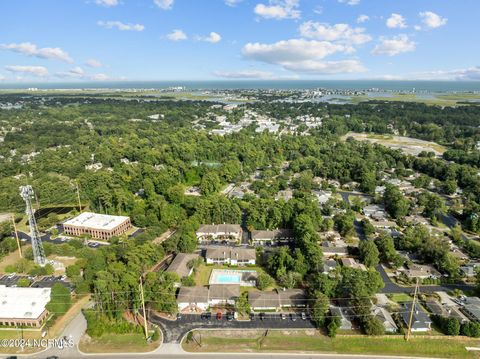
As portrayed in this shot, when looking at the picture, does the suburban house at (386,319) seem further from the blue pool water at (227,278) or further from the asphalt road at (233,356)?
the blue pool water at (227,278)

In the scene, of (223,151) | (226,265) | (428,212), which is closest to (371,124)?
(223,151)

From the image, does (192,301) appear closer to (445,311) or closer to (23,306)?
(23,306)

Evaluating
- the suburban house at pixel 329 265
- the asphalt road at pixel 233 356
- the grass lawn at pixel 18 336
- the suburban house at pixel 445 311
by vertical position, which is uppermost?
the suburban house at pixel 329 265

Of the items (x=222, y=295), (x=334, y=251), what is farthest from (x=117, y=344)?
(x=334, y=251)

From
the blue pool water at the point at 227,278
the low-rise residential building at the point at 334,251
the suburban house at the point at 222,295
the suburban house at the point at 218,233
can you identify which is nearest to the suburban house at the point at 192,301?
the suburban house at the point at 222,295

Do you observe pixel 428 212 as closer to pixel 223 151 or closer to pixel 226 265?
pixel 226 265

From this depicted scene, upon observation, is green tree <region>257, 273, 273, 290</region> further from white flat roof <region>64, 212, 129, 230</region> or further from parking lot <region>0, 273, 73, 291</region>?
white flat roof <region>64, 212, 129, 230</region>
